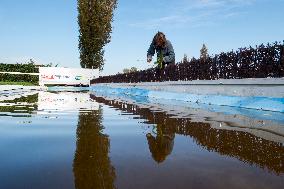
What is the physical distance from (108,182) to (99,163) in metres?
0.48

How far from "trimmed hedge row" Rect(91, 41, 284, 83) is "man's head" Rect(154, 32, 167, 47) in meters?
1.15

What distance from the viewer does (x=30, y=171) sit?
2049mm

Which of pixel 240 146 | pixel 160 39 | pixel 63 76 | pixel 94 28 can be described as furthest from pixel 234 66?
pixel 94 28

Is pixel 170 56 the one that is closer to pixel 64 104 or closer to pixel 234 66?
pixel 234 66

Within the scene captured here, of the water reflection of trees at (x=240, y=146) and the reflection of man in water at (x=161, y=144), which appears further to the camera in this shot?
the reflection of man in water at (x=161, y=144)

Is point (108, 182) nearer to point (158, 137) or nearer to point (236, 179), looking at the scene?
point (236, 179)

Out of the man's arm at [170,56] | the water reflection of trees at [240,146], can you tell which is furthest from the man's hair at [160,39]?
the water reflection of trees at [240,146]

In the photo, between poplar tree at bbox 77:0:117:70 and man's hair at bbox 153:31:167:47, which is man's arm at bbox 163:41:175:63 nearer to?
man's hair at bbox 153:31:167:47

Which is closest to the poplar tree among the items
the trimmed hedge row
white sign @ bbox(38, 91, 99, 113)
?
the trimmed hedge row

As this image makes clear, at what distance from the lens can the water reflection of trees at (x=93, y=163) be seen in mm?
1803

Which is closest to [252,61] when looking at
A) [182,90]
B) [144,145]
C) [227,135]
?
[182,90]

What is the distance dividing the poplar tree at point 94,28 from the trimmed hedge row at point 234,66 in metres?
27.1

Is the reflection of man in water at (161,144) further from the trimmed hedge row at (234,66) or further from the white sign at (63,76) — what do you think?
the white sign at (63,76)

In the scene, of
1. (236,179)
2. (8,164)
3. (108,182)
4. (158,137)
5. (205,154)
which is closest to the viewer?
(108,182)
